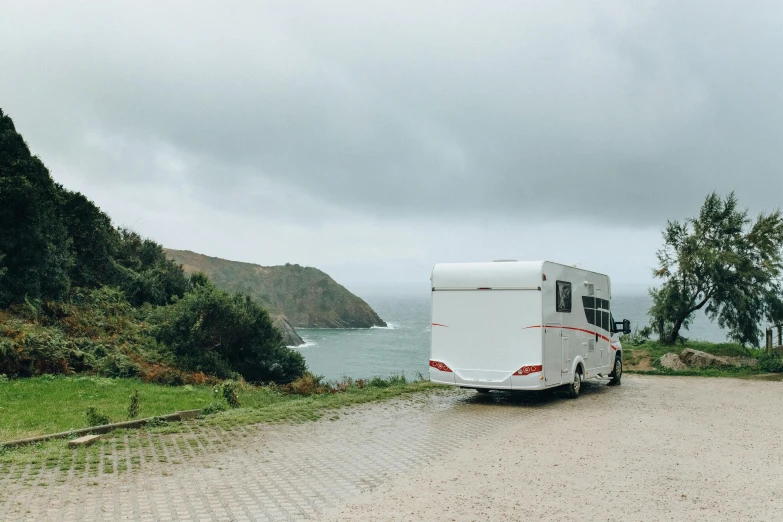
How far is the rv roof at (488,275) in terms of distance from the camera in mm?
13641

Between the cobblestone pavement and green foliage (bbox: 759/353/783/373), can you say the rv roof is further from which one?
green foliage (bbox: 759/353/783/373)

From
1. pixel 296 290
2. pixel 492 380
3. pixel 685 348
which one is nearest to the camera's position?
pixel 492 380

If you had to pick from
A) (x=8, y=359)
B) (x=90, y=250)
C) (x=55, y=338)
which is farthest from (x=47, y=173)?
(x=8, y=359)

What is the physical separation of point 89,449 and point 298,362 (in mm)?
19077

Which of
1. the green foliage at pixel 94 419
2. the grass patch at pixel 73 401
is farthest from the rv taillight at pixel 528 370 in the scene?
the green foliage at pixel 94 419

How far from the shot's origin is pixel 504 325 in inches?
539

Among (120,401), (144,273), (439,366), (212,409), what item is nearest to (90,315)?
(144,273)

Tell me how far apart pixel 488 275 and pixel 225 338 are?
1481 cm

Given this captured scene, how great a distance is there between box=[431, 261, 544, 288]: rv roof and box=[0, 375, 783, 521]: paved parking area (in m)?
2.75

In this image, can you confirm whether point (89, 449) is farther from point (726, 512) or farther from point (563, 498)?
point (726, 512)

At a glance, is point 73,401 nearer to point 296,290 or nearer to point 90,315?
point 90,315

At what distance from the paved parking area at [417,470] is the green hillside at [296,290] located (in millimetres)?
104992

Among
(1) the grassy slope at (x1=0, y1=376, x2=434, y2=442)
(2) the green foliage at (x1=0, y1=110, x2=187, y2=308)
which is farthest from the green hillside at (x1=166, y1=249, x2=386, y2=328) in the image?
(1) the grassy slope at (x1=0, y1=376, x2=434, y2=442)

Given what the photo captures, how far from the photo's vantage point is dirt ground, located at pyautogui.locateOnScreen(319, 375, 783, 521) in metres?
6.35
